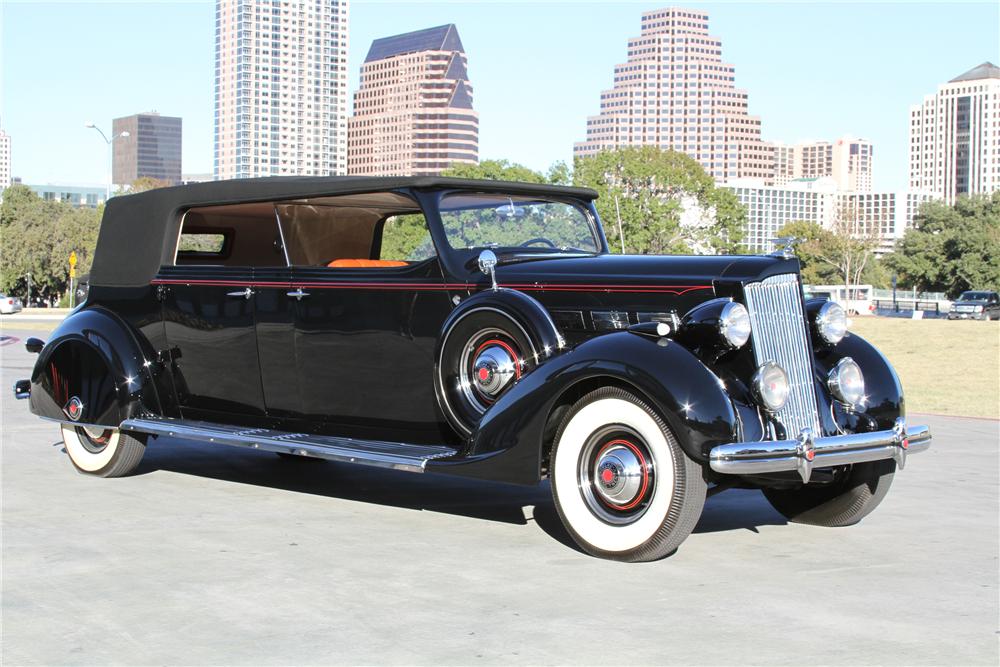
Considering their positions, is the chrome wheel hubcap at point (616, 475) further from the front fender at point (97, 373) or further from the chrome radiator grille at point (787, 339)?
the front fender at point (97, 373)

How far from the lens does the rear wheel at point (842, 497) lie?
6.11 meters

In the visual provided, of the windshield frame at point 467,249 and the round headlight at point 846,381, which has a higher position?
the windshield frame at point 467,249

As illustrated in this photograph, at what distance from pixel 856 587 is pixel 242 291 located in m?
4.14

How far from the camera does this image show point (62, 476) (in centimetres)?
792

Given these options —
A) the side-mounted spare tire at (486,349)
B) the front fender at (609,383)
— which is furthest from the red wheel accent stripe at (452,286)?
the front fender at (609,383)

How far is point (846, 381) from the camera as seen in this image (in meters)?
5.85

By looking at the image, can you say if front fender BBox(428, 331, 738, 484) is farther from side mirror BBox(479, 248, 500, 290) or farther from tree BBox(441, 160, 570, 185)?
tree BBox(441, 160, 570, 185)

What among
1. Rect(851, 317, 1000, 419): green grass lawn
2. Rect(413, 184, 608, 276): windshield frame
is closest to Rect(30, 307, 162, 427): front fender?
Rect(413, 184, 608, 276): windshield frame

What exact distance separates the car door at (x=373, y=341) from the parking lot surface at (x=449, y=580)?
1.84 ft

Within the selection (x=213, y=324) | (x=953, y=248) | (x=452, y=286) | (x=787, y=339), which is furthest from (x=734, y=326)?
(x=953, y=248)

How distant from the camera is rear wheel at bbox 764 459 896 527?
6109mm

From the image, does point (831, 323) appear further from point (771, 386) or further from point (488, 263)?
point (488, 263)

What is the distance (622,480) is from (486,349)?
1141mm

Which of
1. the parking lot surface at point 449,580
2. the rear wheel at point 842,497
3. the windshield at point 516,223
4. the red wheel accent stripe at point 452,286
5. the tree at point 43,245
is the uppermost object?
the tree at point 43,245
